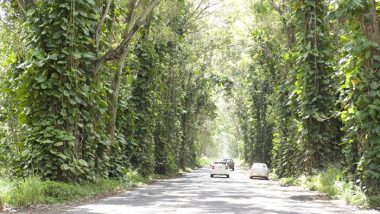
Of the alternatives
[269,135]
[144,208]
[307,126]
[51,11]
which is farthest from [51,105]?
[269,135]

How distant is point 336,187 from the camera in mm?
19391

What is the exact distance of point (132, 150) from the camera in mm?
32688

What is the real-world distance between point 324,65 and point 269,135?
32827mm

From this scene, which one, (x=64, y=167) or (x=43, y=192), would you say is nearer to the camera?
(x=43, y=192)

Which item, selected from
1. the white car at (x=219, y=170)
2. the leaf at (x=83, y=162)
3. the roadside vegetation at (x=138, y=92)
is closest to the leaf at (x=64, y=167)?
the roadside vegetation at (x=138, y=92)

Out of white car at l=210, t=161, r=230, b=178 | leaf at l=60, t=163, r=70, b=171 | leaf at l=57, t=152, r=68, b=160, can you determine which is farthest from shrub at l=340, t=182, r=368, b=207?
white car at l=210, t=161, r=230, b=178

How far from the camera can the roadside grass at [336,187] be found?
1585cm

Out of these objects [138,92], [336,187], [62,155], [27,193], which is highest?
[138,92]

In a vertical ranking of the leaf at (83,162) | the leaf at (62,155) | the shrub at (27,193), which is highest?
the leaf at (62,155)

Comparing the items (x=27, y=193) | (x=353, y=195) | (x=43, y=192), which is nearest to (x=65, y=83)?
(x=43, y=192)

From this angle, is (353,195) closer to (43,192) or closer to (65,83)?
(43,192)

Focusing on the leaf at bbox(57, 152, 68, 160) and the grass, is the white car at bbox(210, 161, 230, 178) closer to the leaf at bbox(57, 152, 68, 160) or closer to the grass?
the grass

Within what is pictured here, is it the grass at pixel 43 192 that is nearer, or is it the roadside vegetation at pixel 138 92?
the grass at pixel 43 192

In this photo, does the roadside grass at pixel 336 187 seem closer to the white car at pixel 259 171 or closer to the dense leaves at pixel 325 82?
the dense leaves at pixel 325 82
